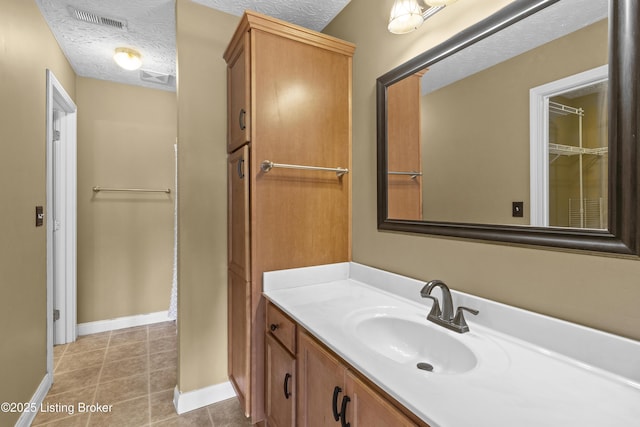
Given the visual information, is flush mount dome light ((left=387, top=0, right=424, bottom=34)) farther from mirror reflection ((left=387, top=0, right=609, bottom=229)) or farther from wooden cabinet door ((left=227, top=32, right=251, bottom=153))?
wooden cabinet door ((left=227, top=32, right=251, bottom=153))

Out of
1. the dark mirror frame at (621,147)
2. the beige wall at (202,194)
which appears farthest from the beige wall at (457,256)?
the beige wall at (202,194)

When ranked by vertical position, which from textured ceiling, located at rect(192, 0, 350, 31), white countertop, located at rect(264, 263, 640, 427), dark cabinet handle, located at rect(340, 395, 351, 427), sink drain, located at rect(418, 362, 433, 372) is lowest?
dark cabinet handle, located at rect(340, 395, 351, 427)

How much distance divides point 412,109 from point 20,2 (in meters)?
2.23

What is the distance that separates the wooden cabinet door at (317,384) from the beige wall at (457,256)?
0.61 m

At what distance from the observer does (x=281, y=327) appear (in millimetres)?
1373

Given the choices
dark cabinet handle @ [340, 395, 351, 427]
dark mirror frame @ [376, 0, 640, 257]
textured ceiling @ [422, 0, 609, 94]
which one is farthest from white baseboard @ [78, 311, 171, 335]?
dark mirror frame @ [376, 0, 640, 257]

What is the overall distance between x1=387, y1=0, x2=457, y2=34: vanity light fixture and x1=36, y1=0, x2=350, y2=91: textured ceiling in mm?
702

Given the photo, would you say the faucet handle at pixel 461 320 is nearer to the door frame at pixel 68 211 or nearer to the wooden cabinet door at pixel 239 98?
the wooden cabinet door at pixel 239 98

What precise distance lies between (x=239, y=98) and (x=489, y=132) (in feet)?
4.33

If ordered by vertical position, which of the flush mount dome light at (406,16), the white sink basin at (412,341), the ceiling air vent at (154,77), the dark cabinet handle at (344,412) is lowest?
the dark cabinet handle at (344,412)

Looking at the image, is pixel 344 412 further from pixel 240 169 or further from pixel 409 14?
pixel 409 14

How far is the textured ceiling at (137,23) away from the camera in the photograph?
189cm

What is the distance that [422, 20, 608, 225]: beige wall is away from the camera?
0.91 meters

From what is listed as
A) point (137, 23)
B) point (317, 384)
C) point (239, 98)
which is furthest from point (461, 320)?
point (137, 23)
